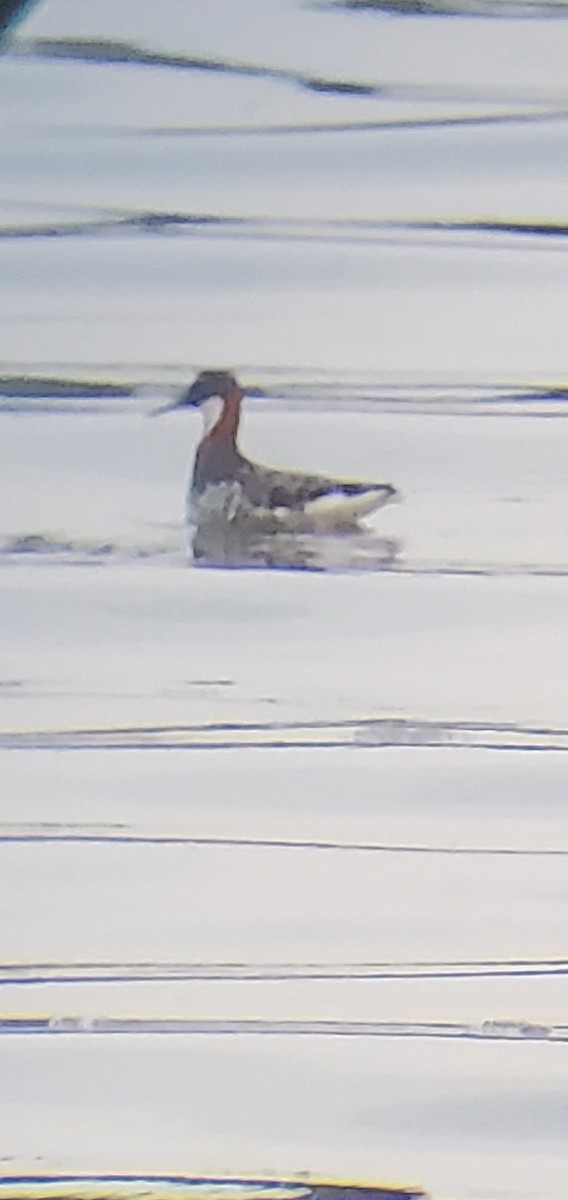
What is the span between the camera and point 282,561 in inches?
35.1

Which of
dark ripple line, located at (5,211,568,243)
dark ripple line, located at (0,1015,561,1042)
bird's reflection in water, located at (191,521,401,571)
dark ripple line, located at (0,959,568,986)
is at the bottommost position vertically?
dark ripple line, located at (0,1015,561,1042)

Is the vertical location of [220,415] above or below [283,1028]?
above

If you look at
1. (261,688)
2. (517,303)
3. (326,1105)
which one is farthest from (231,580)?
(326,1105)

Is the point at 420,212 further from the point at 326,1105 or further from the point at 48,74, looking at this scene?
the point at 326,1105

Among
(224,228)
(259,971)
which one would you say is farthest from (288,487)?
(259,971)

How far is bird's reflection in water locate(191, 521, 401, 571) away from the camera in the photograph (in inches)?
34.9

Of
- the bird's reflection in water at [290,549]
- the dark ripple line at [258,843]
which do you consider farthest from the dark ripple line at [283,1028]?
the bird's reflection in water at [290,549]

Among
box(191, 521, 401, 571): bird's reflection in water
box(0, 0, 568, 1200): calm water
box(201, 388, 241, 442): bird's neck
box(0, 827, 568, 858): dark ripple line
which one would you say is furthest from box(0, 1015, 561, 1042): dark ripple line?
box(201, 388, 241, 442): bird's neck

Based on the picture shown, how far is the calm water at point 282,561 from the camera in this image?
0.88 m

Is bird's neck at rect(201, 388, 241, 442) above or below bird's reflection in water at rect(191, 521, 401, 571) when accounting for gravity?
above

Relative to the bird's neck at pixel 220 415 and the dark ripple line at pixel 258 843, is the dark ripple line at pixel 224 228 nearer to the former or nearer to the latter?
the bird's neck at pixel 220 415

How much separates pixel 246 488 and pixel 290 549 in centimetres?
6

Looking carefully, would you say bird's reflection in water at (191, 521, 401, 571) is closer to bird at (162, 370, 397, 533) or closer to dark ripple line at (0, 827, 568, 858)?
bird at (162, 370, 397, 533)

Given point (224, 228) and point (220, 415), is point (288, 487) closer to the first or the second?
point (220, 415)
